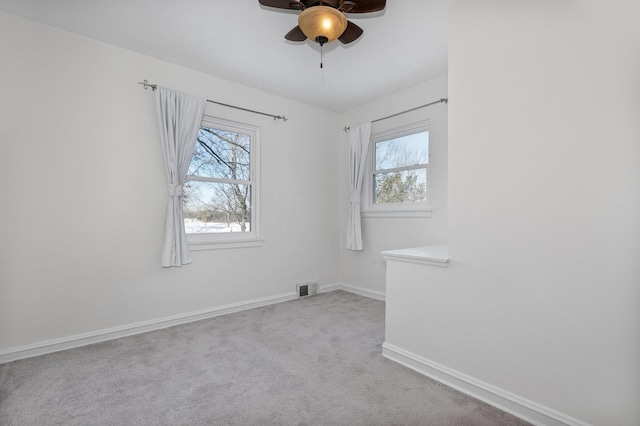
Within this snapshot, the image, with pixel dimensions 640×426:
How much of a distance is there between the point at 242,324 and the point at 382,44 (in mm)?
2954

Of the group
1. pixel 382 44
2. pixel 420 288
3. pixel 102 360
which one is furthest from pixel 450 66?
pixel 102 360

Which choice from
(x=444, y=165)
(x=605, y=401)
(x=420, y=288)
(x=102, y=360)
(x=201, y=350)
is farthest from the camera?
(x=444, y=165)

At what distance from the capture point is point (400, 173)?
3906mm

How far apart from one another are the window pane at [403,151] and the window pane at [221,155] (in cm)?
174

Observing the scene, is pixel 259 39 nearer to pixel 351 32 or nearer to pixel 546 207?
pixel 351 32

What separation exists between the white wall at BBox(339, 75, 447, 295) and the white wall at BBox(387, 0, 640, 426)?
1.54 metres

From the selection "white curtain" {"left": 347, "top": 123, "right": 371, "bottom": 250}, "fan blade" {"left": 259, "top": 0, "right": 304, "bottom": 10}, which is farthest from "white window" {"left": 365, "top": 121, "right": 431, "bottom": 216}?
"fan blade" {"left": 259, "top": 0, "right": 304, "bottom": 10}

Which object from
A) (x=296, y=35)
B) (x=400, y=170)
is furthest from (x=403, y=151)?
(x=296, y=35)

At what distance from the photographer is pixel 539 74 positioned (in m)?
1.57

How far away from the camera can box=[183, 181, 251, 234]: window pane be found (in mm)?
3314

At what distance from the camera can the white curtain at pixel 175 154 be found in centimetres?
295

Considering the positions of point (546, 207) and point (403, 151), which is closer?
point (546, 207)

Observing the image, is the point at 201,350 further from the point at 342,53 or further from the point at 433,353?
the point at 342,53

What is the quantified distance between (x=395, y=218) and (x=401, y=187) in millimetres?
401
